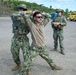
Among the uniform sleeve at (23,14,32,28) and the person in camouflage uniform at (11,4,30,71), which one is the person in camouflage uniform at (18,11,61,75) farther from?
the person in camouflage uniform at (11,4,30,71)

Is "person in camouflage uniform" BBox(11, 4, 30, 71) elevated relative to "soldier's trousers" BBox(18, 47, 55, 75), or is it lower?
elevated

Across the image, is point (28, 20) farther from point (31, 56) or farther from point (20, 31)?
point (31, 56)

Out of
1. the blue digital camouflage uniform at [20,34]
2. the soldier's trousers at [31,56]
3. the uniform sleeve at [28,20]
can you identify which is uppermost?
the uniform sleeve at [28,20]

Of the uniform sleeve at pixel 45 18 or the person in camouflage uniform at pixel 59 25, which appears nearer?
the uniform sleeve at pixel 45 18

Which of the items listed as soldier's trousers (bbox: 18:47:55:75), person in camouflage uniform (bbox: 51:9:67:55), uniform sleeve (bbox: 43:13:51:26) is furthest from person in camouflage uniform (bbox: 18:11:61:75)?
person in camouflage uniform (bbox: 51:9:67:55)

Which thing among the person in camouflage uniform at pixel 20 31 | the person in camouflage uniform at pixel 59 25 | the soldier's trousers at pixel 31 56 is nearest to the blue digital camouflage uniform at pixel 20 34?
the person in camouflage uniform at pixel 20 31

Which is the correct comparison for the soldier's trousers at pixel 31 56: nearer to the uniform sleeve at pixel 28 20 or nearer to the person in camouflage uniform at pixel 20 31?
the person in camouflage uniform at pixel 20 31

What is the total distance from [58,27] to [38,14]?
13.9 ft

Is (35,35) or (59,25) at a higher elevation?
(35,35)

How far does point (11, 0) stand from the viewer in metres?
85.6

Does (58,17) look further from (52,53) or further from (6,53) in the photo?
(6,53)

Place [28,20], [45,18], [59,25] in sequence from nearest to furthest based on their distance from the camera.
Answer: [28,20]
[45,18]
[59,25]

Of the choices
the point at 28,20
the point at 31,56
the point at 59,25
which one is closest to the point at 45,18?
the point at 28,20

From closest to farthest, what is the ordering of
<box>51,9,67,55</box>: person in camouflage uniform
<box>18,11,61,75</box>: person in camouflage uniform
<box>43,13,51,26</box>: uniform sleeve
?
1. <box>18,11,61,75</box>: person in camouflage uniform
2. <box>43,13,51,26</box>: uniform sleeve
3. <box>51,9,67,55</box>: person in camouflage uniform
